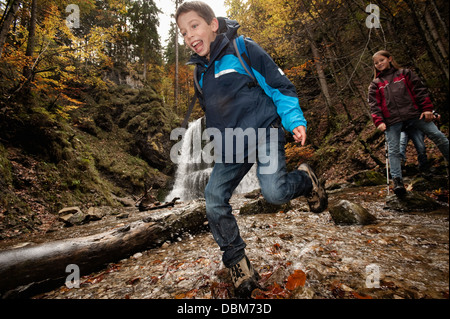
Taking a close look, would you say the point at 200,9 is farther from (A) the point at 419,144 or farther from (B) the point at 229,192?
(A) the point at 419,144

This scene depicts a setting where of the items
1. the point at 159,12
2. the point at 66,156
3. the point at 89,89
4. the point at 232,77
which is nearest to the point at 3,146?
the point at 66,156

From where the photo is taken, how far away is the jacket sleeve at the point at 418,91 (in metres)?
2.66

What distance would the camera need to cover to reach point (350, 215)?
9.28ft

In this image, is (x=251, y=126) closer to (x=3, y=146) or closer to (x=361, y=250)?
(x=361, y=250)

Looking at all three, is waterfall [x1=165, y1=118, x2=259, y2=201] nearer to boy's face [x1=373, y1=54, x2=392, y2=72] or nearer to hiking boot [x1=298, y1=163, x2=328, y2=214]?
boy's face [x1=373, y1=54, x2=392, y2=72]

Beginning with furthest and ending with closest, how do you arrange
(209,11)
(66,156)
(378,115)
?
(66,156) < (378,115) < (209,11)

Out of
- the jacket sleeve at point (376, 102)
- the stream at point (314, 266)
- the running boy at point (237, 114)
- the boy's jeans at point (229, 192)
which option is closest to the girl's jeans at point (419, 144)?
the jacket sleeve at point (376, 102)

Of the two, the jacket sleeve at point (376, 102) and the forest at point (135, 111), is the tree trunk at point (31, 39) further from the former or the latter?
the jacket sleeve at point (376, 102)

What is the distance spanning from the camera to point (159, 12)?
25469 mm

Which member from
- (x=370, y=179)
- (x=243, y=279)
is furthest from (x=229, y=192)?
(x=370, y=179)

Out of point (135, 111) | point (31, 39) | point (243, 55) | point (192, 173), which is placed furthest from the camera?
point (135, 111)

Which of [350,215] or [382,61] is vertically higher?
[382,61]

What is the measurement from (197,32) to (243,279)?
2.42 meters
